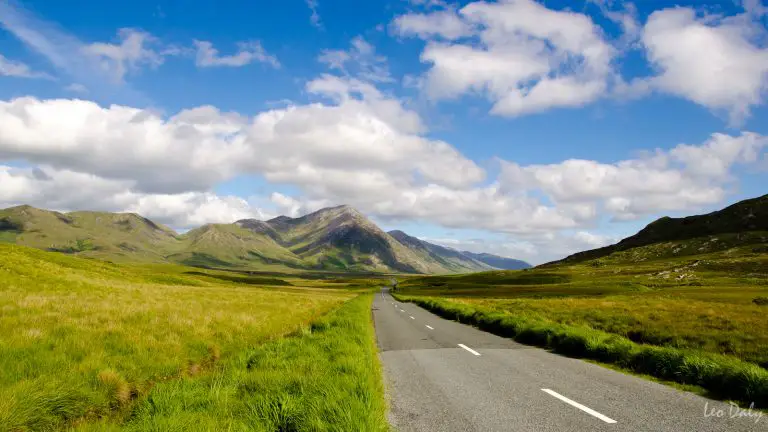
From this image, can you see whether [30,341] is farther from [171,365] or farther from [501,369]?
[501,369]

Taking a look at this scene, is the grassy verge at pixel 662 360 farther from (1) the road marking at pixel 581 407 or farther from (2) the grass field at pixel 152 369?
(2) the grass field at pixel 152 369

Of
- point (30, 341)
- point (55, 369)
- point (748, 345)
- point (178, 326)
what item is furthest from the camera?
point (748, 345)

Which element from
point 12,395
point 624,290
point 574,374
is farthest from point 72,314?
point 624,290

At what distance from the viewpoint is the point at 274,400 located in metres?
7.33

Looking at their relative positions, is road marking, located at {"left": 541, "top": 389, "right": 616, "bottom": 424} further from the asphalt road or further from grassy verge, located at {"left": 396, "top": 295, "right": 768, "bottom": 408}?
grassy verge, located at {"left": 396, "top": 295, "right": 768, "bottom": 408}

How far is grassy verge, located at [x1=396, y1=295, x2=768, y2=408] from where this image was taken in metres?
9.20

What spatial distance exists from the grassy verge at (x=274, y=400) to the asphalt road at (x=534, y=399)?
3.32 ft

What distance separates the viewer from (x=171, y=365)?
12.9 metres

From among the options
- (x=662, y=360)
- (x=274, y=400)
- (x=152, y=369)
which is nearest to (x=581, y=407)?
(x=662, y=360)

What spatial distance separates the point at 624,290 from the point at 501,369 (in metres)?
82.7

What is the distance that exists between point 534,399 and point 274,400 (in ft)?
17.7

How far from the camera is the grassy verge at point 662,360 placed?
9.20m

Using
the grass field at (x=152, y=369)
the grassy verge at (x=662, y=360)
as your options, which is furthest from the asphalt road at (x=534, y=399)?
the grass field at (x=152, y=369)

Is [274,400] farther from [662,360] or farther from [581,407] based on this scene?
[662,360]
